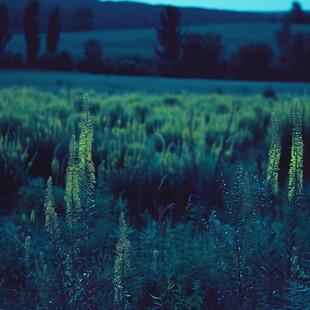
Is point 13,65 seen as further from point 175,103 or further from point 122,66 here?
point 175,103

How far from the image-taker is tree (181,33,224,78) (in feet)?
122

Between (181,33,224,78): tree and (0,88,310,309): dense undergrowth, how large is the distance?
31.2m

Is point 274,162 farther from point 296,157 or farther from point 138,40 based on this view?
point 138,40

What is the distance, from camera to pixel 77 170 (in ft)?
4.66

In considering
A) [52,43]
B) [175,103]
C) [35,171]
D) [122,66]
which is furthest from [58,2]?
[35,171]

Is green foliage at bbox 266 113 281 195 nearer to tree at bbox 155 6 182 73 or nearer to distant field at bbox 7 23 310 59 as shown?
distant field at bbox 7 23 310 59

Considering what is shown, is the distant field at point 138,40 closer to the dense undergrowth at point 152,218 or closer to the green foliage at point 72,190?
the dense undergrowth at point 152,218

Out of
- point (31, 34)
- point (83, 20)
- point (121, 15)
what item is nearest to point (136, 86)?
point (31, 34)

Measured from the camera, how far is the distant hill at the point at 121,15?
7331cm

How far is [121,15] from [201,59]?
54.4 meters

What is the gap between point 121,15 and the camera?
3433 inches

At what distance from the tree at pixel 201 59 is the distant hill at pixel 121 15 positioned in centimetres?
3722

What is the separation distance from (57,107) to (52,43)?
37.0 meters

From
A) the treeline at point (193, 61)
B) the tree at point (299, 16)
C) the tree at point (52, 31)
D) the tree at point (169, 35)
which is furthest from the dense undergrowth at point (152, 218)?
the tree at point (299, 16)
